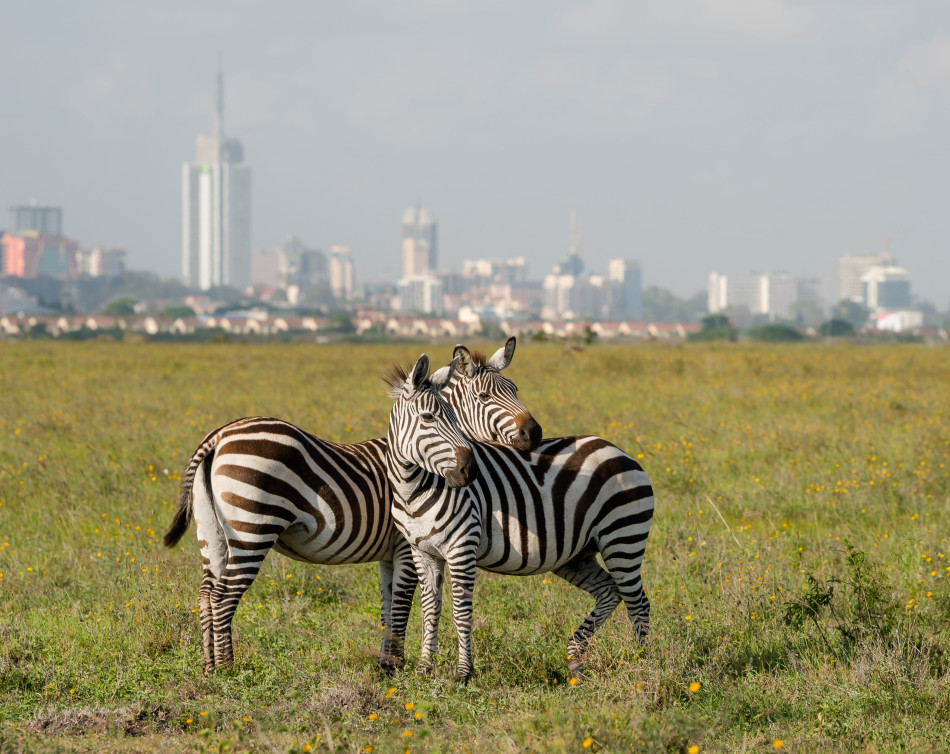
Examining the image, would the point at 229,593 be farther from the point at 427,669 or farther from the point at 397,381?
the point at 397,381

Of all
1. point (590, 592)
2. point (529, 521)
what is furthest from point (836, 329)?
point (529, 521)

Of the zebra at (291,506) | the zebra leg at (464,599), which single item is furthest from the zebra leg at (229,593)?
the zebra leg at (464,599)

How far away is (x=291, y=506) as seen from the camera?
17.7ft

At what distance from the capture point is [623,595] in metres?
5.93

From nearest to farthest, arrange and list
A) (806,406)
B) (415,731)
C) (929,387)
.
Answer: (415,731)
(806,406)
(929,387)

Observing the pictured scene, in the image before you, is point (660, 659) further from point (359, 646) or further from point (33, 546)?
point (33, 546)

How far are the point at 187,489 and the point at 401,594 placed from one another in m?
1.35

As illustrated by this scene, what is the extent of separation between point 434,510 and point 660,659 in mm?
1523

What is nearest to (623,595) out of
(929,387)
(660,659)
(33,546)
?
(660,659)

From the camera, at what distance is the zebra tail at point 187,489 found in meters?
5.57

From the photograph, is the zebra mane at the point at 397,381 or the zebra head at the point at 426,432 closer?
the zebra head at the point at 426,432

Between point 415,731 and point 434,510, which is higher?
point 434,510

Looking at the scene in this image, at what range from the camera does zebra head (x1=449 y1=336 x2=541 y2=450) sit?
5.73 metres

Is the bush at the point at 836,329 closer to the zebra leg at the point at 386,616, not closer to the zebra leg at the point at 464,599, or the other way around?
the zebra leg at the point at 386,616
